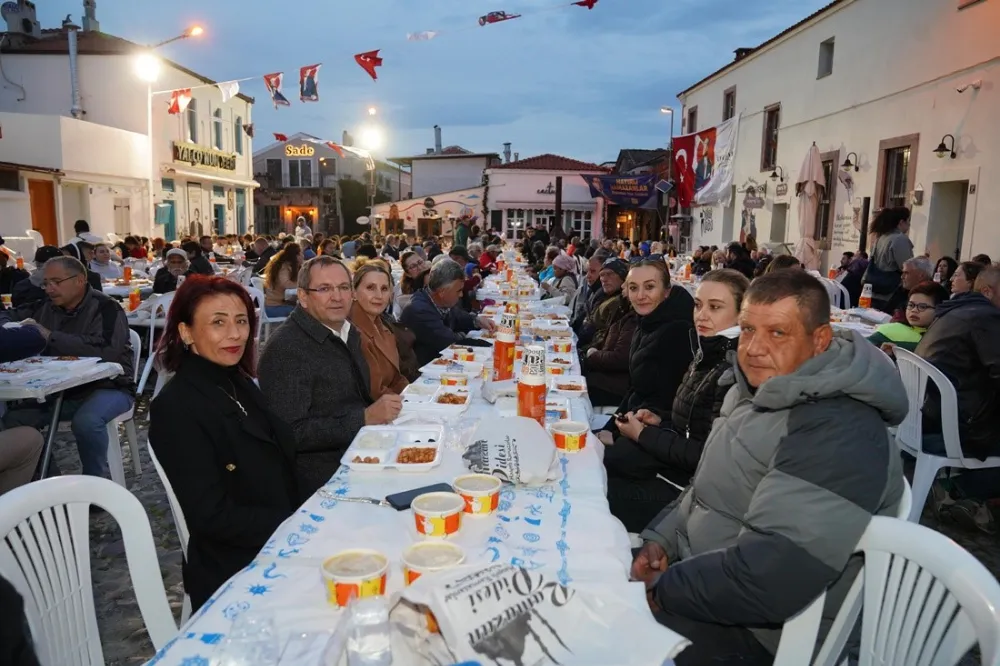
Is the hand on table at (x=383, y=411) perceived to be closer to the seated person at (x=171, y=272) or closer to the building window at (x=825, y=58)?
the seated person at (x=171, y=272)

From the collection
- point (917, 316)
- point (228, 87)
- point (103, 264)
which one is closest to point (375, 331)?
point (917, 316)

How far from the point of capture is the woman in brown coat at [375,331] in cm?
380

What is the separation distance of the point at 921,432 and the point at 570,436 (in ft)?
8.71

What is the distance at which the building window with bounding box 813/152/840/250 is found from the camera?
41.6 ft

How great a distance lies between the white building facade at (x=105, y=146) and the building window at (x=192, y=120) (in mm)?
37

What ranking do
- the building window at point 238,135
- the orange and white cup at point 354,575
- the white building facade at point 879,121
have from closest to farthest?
the orange and white cup at point 354,575
the white building facade at point 879,121
the building window at point 238,135

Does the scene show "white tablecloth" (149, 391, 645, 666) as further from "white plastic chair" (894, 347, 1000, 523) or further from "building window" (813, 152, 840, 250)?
"building window" (813, 152, 840, 250)

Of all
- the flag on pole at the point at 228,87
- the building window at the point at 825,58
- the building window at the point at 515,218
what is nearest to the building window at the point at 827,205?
the building window at the point at 825,58

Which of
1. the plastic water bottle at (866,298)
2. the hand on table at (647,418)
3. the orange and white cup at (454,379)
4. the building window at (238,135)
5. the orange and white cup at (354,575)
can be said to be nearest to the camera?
the orange and white cup at (354,575)

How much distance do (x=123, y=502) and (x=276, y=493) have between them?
62 cm

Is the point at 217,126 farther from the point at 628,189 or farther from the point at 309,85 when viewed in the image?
the point at 628,189

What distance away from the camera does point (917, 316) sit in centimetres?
528

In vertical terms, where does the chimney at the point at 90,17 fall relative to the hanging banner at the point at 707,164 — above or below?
above

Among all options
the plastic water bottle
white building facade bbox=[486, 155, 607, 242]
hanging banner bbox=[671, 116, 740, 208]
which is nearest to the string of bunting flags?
the plastic water bottle
